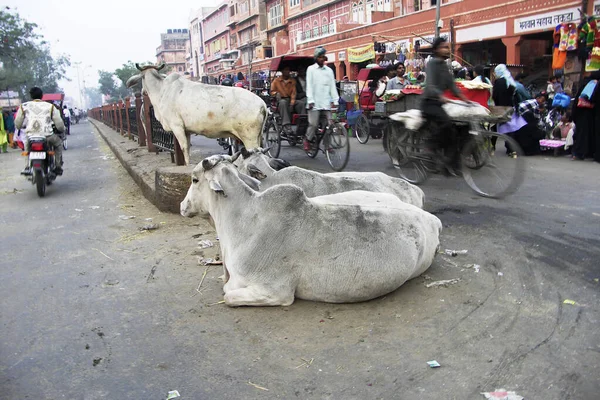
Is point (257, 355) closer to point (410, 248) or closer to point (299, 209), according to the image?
point (299, 209)

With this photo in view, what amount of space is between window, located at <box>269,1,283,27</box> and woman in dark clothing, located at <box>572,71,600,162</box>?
3841 cm

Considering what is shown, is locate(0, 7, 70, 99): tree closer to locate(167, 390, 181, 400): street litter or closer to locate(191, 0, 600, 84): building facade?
locate(191, 0, 600, 84): building facade


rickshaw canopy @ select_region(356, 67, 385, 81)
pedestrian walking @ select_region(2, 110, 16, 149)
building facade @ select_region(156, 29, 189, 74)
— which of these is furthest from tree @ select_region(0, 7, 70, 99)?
building facade @ select_region(156, 29, 189, 74)

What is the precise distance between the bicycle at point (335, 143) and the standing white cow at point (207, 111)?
3.76 feet

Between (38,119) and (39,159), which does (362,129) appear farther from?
(39,159)

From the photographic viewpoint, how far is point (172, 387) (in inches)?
102

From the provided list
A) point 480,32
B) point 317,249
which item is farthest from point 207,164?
point 480,32

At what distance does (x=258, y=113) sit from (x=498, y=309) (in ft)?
18.9

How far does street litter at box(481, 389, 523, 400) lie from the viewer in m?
2.36

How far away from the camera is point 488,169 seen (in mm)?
6172

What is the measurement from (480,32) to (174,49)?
87957 mm

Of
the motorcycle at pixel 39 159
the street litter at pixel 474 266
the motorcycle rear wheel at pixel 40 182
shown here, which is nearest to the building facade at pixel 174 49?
the motorcycle at pixel 39 159

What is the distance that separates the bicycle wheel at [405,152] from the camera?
691cm

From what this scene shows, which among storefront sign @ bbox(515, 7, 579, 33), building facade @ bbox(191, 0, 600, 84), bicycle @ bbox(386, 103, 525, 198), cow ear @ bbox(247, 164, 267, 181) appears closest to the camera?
cow ear @ bbox(247, 164, 267, 181)
